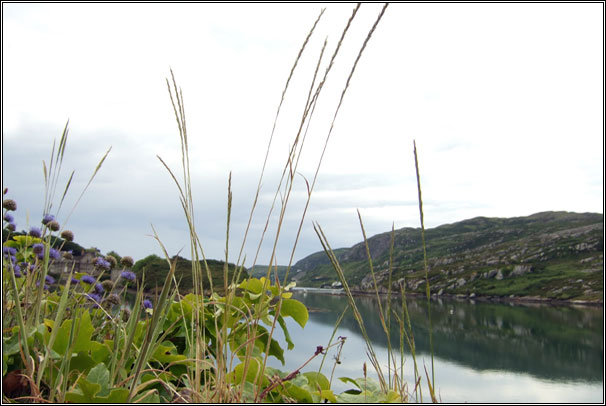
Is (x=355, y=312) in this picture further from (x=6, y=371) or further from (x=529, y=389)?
(x=529, y=389)

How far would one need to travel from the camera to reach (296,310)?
5.53 feet

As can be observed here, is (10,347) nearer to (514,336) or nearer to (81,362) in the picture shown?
(81,362)

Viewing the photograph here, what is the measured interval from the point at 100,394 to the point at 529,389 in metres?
56.1

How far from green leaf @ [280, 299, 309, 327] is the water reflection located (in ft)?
140

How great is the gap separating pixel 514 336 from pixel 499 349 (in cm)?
1039

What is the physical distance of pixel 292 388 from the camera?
1.16 m

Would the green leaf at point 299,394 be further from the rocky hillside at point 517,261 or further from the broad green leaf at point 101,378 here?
the rocky hillside at point 517,261

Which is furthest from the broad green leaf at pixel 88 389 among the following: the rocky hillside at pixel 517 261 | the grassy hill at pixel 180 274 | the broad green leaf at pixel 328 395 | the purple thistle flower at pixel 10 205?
the rocky hillside at pixel 517 261

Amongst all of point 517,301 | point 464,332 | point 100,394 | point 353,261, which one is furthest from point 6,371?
point 353,261

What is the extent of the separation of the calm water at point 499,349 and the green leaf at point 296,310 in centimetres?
2754

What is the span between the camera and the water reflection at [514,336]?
57.6 meters

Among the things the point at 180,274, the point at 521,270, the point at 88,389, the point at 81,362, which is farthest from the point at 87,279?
the point at 521,270

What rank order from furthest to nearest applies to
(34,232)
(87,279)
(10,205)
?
(10,205) → (34,232) → (87,279)

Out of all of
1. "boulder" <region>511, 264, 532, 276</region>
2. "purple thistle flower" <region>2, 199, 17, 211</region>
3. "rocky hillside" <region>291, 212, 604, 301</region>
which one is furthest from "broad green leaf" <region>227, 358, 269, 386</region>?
"boulder" <region>511, 264, 532, 276</region>
